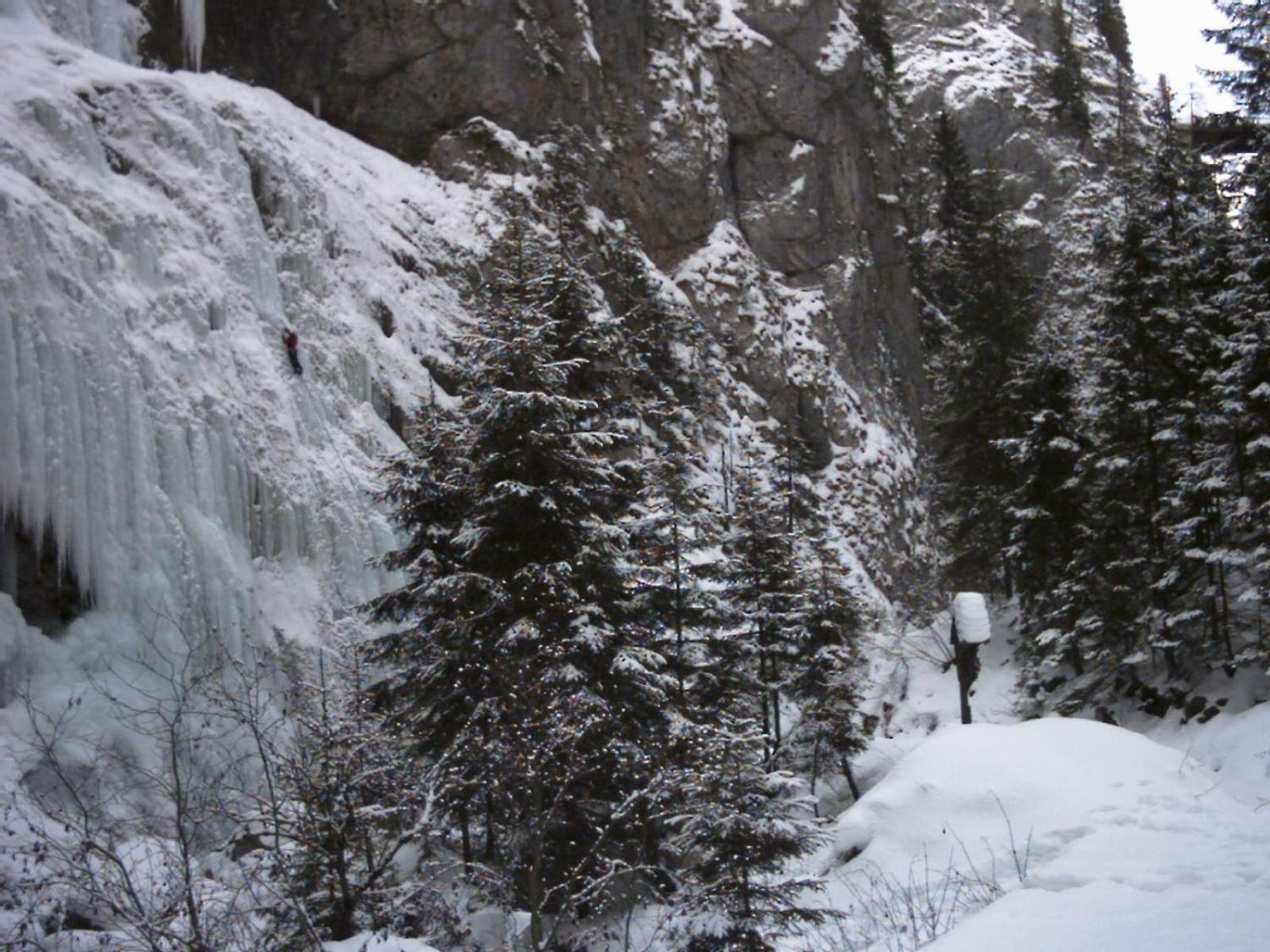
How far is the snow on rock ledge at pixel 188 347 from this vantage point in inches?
567

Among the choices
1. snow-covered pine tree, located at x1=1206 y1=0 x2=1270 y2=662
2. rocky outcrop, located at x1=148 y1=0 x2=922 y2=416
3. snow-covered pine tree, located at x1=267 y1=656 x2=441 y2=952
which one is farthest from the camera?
rocky outcrop, located at x1=148 y1=0 x2=922 y2=416

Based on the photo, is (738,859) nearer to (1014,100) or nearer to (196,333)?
Answer: (196,333)

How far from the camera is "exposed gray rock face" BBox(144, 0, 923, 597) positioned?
31.3 metres

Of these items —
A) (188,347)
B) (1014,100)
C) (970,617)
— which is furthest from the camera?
(1014,100)

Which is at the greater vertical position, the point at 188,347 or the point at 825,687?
the point at 188,347

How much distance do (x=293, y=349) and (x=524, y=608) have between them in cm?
1030

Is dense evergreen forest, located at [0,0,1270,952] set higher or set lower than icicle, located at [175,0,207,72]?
lower

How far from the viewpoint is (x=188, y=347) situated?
17.3 m

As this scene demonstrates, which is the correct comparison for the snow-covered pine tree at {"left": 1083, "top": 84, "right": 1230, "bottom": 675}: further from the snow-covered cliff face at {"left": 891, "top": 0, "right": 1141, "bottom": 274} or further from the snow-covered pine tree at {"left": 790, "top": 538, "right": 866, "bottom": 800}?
the snow-covered cliff face at {"left": 891, "top": 0, "right": 1141, "bottom": 274}

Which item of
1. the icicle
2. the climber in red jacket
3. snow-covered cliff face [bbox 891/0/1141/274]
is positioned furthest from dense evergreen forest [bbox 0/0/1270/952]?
snow-covered cliff face [bbox 891/0/1141/274]

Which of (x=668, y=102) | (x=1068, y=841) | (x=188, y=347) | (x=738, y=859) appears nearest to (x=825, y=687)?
(x=738, y=859)

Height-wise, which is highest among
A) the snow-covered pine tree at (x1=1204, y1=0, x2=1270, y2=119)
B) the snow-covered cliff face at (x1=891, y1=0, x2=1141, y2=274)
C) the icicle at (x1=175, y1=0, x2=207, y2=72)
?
the snow-covered cliff face at (x1=891, y1=0, x2=1141, y2=274)

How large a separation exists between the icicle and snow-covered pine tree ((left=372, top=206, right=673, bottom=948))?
1910 centimetres

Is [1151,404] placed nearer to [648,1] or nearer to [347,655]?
[347,655]
